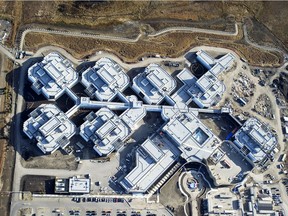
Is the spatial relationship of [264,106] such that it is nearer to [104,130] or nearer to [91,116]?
[104,130]

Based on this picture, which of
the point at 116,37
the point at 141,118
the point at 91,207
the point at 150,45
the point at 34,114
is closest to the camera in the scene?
the point at 91,207

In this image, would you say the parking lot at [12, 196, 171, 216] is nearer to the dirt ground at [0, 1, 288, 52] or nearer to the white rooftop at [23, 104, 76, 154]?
the white rooftop at [23, 104, 76, 154]

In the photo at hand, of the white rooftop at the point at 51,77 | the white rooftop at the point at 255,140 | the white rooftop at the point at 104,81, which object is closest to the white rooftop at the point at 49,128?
the white rooftop at the point at 51,77

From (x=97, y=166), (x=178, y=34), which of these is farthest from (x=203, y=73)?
(x=97, y=166)

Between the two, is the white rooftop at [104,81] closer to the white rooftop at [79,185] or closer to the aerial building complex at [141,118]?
the aerial building complex at [141,118]

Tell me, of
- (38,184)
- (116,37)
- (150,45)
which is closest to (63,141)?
(38,184)

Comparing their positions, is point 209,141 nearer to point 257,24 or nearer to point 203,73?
point 203,73
